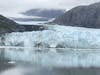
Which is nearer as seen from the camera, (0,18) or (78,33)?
(78,33)

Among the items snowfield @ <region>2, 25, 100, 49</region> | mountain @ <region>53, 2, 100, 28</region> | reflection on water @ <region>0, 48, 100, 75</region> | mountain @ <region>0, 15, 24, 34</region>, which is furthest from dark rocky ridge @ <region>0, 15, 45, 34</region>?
reflection on water @ <region>0, 48, 100, 75</region>

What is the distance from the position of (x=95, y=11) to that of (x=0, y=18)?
3762 centimetres

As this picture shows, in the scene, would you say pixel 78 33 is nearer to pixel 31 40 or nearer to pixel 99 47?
pixel 99 47

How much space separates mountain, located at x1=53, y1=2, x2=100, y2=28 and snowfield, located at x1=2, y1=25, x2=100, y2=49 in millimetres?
49563

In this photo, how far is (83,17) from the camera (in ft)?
368

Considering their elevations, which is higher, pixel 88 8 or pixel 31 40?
pixel 88 8

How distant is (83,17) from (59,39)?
60578 millimetres

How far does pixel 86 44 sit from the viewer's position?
5122 centimetres

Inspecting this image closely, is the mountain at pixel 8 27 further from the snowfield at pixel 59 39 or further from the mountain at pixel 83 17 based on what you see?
the mountain at pixel 83 17

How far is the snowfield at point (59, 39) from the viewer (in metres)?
50.4

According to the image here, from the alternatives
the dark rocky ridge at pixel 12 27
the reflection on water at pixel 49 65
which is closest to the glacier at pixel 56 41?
the reflection on water at pixel 49 65

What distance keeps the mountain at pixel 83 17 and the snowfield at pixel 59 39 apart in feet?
163

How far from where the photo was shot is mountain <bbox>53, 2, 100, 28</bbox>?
108 m

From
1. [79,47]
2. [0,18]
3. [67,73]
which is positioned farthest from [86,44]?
[0,18]
